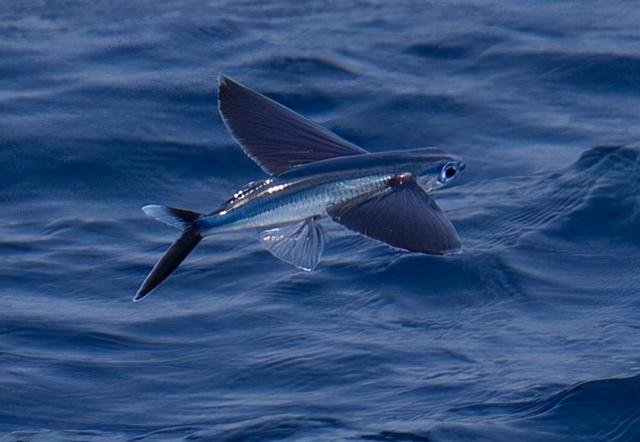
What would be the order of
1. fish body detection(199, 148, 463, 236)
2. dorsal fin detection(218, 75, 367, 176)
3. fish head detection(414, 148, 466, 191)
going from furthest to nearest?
1. dorsal fin detection(218, 75, 367, 176)
2. fish head detection(414, 148, 466, 191)
3. fish body detection(199, 148, 463, 236)

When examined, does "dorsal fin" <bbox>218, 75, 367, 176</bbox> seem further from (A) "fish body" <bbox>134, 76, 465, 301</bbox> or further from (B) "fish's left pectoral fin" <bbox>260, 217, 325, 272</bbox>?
(B) "fish's left pectoral fin" <bbox>260, 217, 325, 272</bbox>

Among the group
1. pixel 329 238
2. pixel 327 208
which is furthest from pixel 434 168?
pixel 329 238

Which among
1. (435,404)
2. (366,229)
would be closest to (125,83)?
(435,404)

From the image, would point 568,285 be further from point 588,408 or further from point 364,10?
point 364,10

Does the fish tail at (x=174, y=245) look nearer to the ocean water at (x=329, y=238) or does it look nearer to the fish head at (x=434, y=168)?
the fish head at (x=434, y=168)

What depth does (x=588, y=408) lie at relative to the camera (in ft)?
16.9

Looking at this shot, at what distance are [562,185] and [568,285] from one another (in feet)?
3.42

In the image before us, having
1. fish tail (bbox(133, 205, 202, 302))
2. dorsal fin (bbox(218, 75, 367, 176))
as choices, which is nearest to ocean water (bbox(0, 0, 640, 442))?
dorsal fin (bbox(218, 75, 367, 176))

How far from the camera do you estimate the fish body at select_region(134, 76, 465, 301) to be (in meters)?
3.80

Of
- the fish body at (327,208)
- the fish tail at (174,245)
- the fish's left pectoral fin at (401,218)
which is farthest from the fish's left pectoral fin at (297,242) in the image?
the fish tail at (174,245)

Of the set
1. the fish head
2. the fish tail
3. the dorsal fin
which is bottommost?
the fish tail

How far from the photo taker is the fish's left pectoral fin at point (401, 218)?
3.81 meters

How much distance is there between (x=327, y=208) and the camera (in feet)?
12.7

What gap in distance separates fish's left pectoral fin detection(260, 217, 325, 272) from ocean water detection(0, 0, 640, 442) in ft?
3.54
